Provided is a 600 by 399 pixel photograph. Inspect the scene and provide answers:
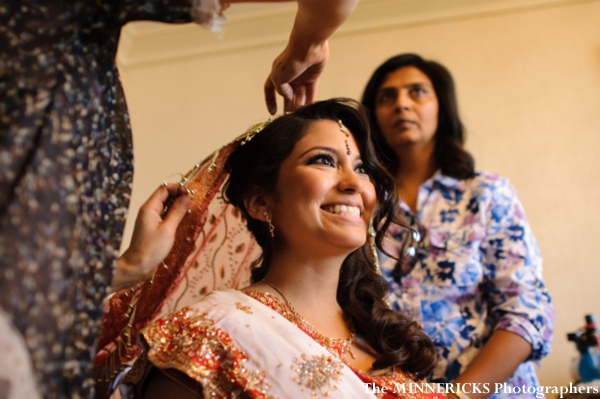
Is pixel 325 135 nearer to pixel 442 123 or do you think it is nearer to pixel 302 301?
pixel 302 301

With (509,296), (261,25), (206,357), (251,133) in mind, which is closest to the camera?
(206,357)

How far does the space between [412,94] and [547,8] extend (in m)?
1.40

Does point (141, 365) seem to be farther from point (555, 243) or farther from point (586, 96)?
point (586, 96)

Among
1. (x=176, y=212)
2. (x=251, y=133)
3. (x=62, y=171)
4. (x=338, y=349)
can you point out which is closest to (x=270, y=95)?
(x=251, y=133)

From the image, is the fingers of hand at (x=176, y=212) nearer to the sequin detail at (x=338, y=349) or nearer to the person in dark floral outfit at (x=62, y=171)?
the sequin detail at (x=338, y=349)

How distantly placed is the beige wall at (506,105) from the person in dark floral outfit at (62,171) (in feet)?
7.32

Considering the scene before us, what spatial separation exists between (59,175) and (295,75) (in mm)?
747

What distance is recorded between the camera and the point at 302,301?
4.44 feet

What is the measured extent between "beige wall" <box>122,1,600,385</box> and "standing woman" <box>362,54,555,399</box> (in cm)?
82

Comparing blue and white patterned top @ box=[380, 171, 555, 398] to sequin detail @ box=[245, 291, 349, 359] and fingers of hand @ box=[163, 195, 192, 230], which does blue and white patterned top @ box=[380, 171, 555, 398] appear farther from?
fingers of hand @ box=[163, 195, 192, 230]

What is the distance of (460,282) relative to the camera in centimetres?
172

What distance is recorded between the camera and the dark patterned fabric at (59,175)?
589mm

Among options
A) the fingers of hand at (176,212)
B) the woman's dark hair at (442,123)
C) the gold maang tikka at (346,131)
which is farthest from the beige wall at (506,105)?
the fingers of hand at (176,212)

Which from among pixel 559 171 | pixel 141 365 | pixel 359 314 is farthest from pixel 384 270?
pixel 559 171
